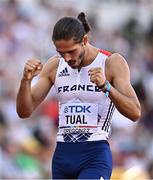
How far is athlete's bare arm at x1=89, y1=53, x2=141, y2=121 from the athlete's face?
30cm

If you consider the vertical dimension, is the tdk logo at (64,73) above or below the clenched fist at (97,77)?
below

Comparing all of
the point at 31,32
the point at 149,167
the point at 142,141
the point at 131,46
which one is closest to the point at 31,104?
the point at 149,167

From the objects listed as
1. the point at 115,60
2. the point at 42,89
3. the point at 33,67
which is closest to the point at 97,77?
the point at 115,60

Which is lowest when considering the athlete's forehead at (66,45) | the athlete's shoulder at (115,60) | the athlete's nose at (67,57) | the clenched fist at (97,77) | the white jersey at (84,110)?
the white jersey at (84,110)

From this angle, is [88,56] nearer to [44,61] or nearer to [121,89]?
[121,89]

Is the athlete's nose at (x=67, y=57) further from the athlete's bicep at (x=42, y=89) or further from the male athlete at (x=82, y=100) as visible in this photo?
the athlete's bicep at (x=42, y=89)

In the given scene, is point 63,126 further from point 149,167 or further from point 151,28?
point 151,28

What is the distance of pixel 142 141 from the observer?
1584 centimetres

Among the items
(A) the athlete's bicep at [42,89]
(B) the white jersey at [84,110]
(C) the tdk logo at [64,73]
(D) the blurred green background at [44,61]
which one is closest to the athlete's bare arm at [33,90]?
(A) the athlete's bicep at [42,89]

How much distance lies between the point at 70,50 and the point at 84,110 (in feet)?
1.88

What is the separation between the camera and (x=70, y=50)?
8.08 meters

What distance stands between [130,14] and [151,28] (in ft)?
2.59

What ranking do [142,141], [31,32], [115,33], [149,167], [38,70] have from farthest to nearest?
[115,33]
[31,32]
[142,141]
[149,167]
[38,70]

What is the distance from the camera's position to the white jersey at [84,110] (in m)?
8.29
